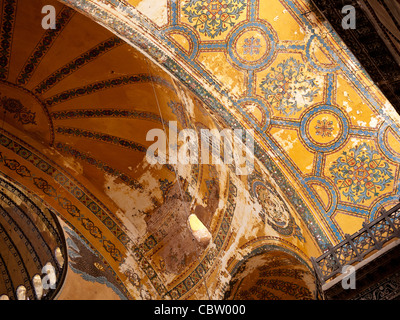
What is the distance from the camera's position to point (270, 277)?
8180mm

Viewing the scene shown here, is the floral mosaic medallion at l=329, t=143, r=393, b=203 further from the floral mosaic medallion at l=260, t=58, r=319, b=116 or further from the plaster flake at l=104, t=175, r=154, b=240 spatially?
the plaster flake at l=104, t=175, r=154, b=240

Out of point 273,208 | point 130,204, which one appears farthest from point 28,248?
point 273,208

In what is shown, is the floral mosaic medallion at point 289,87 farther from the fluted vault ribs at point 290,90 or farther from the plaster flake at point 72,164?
the plaster flake at point 72,164

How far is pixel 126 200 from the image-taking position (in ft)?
29.8

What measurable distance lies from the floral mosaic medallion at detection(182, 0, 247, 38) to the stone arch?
2.94 metres

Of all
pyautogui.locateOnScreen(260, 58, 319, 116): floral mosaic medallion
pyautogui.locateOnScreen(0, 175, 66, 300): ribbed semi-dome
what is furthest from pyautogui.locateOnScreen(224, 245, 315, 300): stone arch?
pyautogui.locateOnScreen(0, 175, 66, 300): ribbed semi-dome

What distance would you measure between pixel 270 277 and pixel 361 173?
266 centimetres

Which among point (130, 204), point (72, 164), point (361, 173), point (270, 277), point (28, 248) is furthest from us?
point (28, 248)

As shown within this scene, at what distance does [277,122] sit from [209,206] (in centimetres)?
217

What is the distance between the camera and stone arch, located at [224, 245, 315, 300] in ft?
24.5

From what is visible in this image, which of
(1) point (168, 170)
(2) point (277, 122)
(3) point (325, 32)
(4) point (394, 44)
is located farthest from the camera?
(1) point (168, 170)

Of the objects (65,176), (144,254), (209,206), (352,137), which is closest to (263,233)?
(209,206)

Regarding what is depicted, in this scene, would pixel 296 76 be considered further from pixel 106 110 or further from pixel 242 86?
pixel 106 110

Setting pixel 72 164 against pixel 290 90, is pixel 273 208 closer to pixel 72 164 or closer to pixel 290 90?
pixel 290 90
